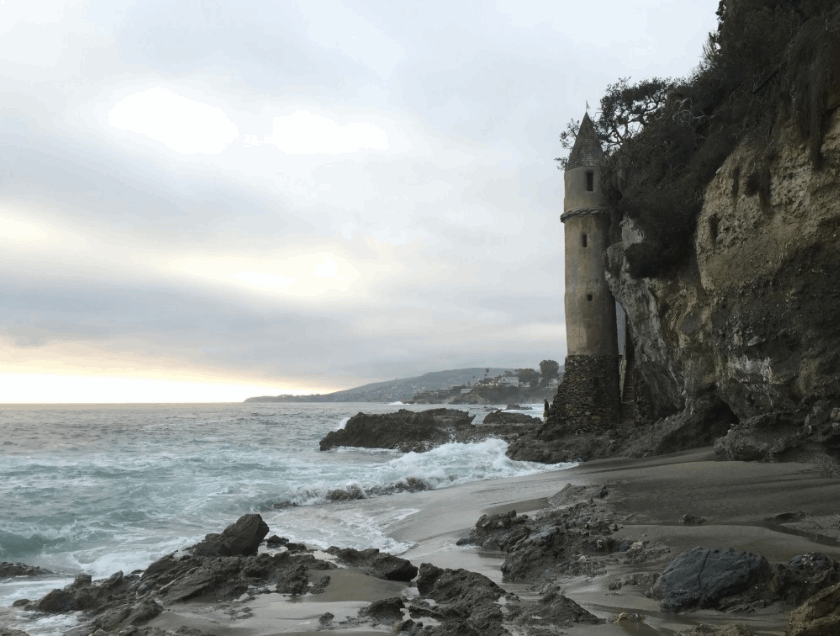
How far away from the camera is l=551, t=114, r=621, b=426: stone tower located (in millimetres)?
21969

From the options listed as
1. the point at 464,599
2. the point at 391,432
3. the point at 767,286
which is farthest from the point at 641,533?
the point at 391,432

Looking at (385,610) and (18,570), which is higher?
(385,610)

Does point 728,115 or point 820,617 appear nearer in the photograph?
point 820,617

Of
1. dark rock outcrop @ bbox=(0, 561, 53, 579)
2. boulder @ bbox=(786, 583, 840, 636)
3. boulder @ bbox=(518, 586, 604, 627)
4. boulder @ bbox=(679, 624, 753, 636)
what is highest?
boulder @ bbox=(786, 583, 840, 636)

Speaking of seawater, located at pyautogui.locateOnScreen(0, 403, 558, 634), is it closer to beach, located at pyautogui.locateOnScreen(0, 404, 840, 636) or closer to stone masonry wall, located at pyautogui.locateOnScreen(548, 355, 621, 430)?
beach, located at pyautogui.locateOnScreen(0, 404, 840, 636)

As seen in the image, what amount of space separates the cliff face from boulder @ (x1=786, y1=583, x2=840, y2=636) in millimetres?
7422

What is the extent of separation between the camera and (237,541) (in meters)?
7.82

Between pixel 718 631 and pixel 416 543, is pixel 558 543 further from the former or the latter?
pixel 718 631

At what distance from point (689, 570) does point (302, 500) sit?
10075 millimetres

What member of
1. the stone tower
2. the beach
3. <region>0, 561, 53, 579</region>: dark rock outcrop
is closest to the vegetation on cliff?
the stone tower

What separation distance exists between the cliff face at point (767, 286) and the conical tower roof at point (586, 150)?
8420mm

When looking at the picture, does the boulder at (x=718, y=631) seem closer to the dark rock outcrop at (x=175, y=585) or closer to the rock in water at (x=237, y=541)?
the dark rock outcrop at (x=175, y=585)

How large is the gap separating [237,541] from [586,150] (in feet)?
62.8

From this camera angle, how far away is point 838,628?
305 centimetres
